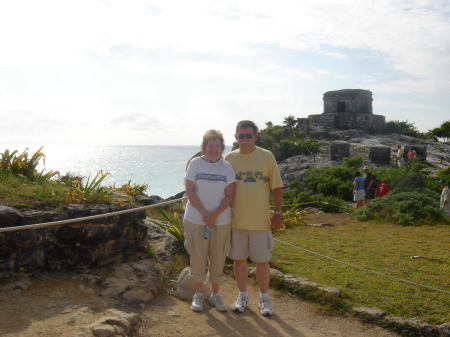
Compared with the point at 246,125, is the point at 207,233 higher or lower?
lower

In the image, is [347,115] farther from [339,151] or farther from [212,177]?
[212,177]

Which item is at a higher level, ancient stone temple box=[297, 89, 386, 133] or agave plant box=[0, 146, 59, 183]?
ancient stone temple box=[297, 89, 386, 133]

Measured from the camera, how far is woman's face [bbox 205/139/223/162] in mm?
3939

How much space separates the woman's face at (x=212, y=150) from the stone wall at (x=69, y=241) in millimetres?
1328

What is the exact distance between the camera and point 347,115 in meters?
29.1

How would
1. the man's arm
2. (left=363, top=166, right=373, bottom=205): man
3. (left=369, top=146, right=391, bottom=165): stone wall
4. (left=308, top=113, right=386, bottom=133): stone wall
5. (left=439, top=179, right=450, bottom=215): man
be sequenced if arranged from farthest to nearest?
(left=308, top=113, right=386, bottom=133): stone wall, (left=369, top=146, right=391, bottom=165): stone wall, (left=363, top=166, right=373, bottom=205): man, (left=439, top=179, right=450, bottom=215): man, the man's arm

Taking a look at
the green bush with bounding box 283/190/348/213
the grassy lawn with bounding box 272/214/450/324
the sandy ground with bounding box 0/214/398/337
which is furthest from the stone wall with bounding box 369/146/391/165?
the sandy ground with bounding box 0/214/398/337

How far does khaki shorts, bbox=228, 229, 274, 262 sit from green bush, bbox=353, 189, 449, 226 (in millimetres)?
6425

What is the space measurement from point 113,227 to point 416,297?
124 inches

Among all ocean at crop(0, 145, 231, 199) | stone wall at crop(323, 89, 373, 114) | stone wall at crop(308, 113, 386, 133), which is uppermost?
stone wall at crop(323, 89, 373, 114)

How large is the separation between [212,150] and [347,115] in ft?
87.3

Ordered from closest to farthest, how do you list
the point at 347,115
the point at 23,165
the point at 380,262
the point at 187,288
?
the point at 187,288, the point at 23,165, the point at 380,262, the point at 347,115

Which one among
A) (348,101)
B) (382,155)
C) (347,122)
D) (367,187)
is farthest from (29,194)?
(348,101)

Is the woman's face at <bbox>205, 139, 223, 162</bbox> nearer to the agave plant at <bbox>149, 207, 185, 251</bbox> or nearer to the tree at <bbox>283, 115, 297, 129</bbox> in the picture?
the agave plant at <bbox>149, 207, 185, 251</bbox>
